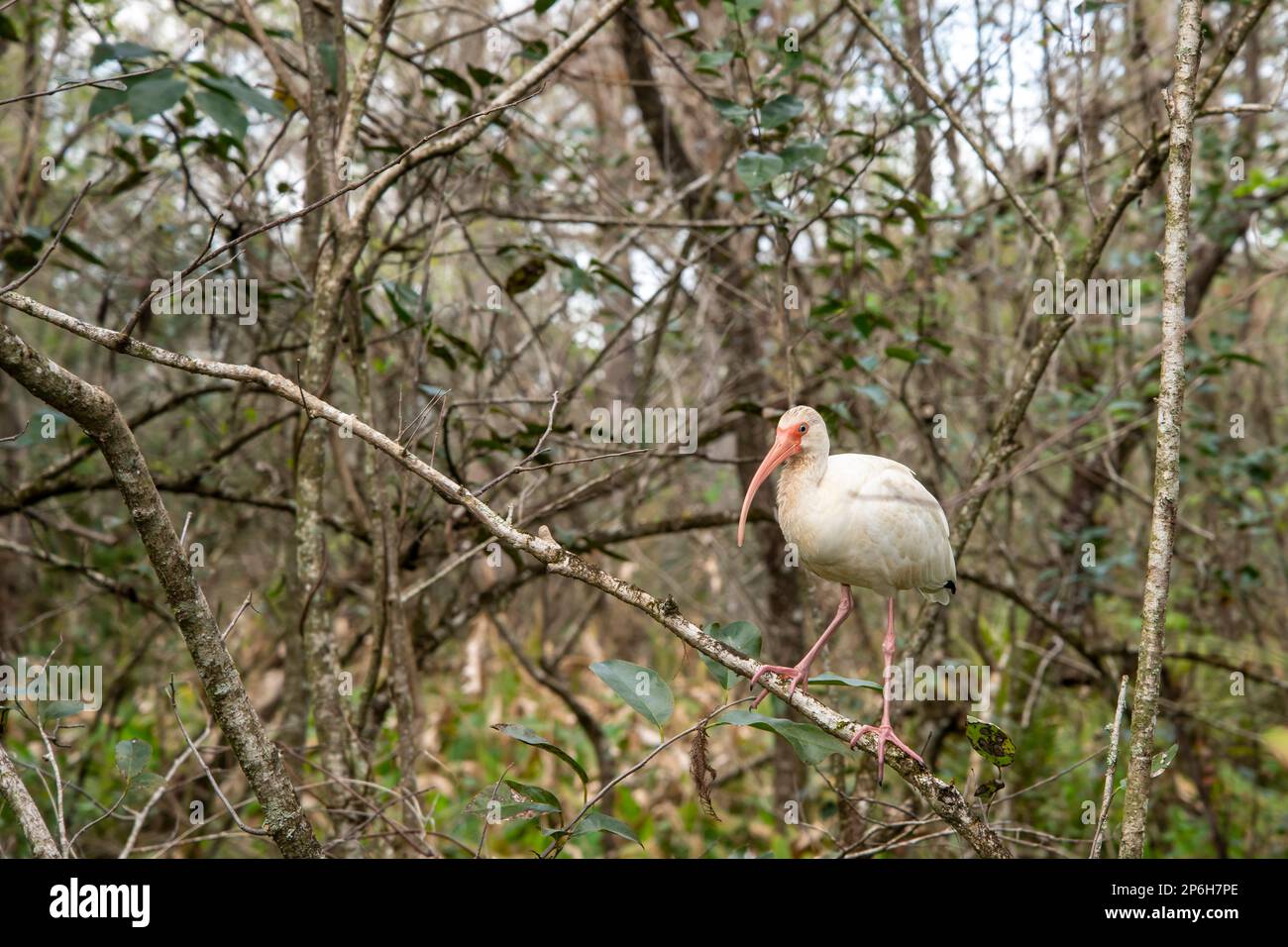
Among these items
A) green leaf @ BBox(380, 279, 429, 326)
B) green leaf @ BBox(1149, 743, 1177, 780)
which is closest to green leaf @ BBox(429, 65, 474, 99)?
green leaf @ BBox(380, 279, 429, 326)

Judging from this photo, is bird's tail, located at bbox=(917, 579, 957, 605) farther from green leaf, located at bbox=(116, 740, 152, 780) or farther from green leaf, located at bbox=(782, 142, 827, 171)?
green leaf, located at bbox=(116, 740, 152, 780)

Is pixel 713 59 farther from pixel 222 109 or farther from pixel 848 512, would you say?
pixel 848 512

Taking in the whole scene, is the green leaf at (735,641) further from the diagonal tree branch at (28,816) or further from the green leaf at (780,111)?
the green leaf at (780,111)

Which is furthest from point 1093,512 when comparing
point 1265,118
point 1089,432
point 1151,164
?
point 1151,164

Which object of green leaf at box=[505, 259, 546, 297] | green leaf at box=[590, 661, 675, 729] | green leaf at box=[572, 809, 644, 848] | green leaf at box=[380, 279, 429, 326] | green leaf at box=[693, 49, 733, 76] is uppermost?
green leaf at box=[693, 49, 733, 76]

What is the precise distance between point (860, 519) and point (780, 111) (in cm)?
181

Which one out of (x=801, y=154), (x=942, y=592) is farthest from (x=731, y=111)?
(x=942, y=592)

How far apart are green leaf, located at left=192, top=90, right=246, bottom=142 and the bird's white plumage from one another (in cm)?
238

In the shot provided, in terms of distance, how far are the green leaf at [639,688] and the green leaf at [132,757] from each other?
1.40 metres

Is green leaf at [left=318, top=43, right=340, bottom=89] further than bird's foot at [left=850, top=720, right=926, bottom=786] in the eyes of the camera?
Yes

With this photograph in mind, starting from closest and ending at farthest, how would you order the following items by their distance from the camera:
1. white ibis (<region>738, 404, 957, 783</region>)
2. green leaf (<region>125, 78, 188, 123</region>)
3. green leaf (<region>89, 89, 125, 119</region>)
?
white ibis (<region>738, 404, 957, 783</region>) < green leaf (<region>125, 78, 188, 123</region>) < green leaf (<region>89, 89, 125, 119</region>)

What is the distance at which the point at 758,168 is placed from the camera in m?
3.57

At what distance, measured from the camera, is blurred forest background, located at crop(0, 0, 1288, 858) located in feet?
12.4
